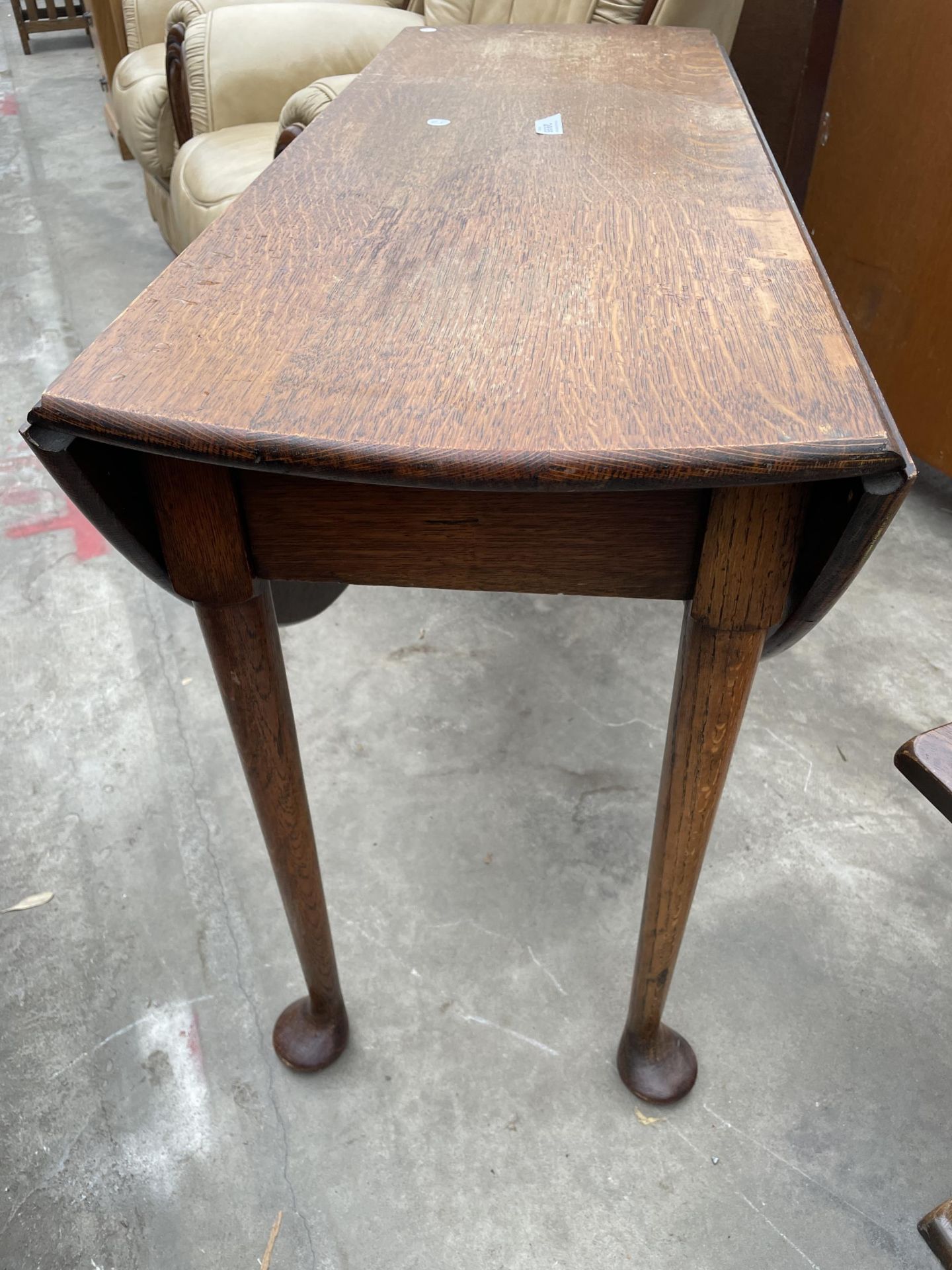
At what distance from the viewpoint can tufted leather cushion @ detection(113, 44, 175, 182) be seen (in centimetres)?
208

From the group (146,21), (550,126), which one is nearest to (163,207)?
(146,21)

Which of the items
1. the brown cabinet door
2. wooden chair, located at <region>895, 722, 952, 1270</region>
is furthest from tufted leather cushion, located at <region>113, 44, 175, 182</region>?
wooden chair, located at <region>895, 722, 952, 1270</region>

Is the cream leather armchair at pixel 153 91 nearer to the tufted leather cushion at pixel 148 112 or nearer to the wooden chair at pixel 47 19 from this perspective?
the tufted leather cushion at pixel 148 112

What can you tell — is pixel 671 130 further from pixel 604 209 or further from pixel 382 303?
pixel 382 303

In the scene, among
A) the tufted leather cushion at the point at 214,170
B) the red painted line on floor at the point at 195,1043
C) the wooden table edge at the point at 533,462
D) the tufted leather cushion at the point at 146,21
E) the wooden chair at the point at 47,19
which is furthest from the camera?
the wooden chair at the point at 47,19

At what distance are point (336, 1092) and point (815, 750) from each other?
2.44ft

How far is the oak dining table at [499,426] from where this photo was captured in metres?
0.47

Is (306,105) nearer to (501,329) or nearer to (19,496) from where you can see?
(19,496)

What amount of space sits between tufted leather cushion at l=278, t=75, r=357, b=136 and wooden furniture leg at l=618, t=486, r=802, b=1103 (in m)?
1.18

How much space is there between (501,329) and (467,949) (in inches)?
28.0

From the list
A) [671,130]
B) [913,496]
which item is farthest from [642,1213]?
[913,496]

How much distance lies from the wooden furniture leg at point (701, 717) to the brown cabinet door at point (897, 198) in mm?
1160

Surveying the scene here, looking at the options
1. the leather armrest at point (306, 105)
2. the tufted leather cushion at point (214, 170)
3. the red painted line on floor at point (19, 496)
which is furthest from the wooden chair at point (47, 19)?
the leather armrest at point (306, 105)

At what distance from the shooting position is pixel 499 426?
478 mm
